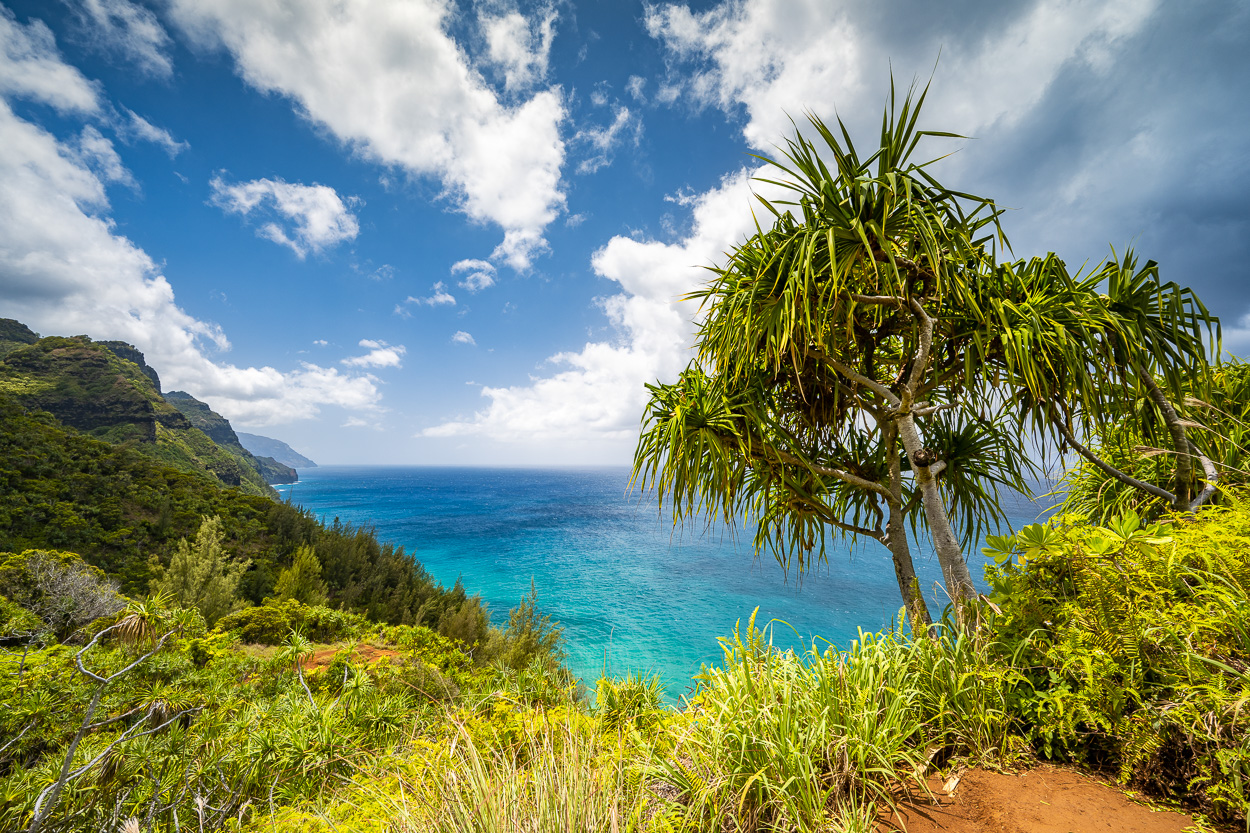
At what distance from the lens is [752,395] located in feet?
9.61

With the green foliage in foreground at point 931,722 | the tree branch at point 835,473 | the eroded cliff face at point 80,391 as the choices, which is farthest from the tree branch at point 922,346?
the eroded cliff face at point 80,391

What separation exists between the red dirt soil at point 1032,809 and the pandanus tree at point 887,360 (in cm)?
76

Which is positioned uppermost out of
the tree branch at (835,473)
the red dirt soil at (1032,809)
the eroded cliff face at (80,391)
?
the eroded cliff face at (80,391)

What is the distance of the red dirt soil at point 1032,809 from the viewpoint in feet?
4.03

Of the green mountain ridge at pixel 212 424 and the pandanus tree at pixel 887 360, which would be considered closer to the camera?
the pandanus tree at pixel 887 360

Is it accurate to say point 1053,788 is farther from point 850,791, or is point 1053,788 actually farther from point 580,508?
point 580,508

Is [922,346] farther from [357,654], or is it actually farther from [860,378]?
[357,654]

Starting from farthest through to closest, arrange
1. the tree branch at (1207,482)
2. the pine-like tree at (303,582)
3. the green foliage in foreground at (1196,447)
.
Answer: the pine-like tree at (303,582) → the green foliage in foreground at (1196,447) → the tree branch at (1207,482)

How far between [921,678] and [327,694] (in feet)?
16.3

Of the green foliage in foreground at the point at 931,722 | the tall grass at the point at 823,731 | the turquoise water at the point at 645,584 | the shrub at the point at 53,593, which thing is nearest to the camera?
the green foliage in foreground at the point at 931,722

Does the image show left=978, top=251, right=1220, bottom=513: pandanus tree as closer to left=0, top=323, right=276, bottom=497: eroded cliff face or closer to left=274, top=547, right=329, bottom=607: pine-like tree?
left=274, top=547, right=329, bottom=607: pine-like tree

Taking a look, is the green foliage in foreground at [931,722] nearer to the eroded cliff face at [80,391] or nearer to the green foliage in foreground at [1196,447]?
the green foliage in foreground at [1196,447]

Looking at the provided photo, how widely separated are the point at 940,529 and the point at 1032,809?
1.42 metres

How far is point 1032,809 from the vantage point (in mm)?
1325
